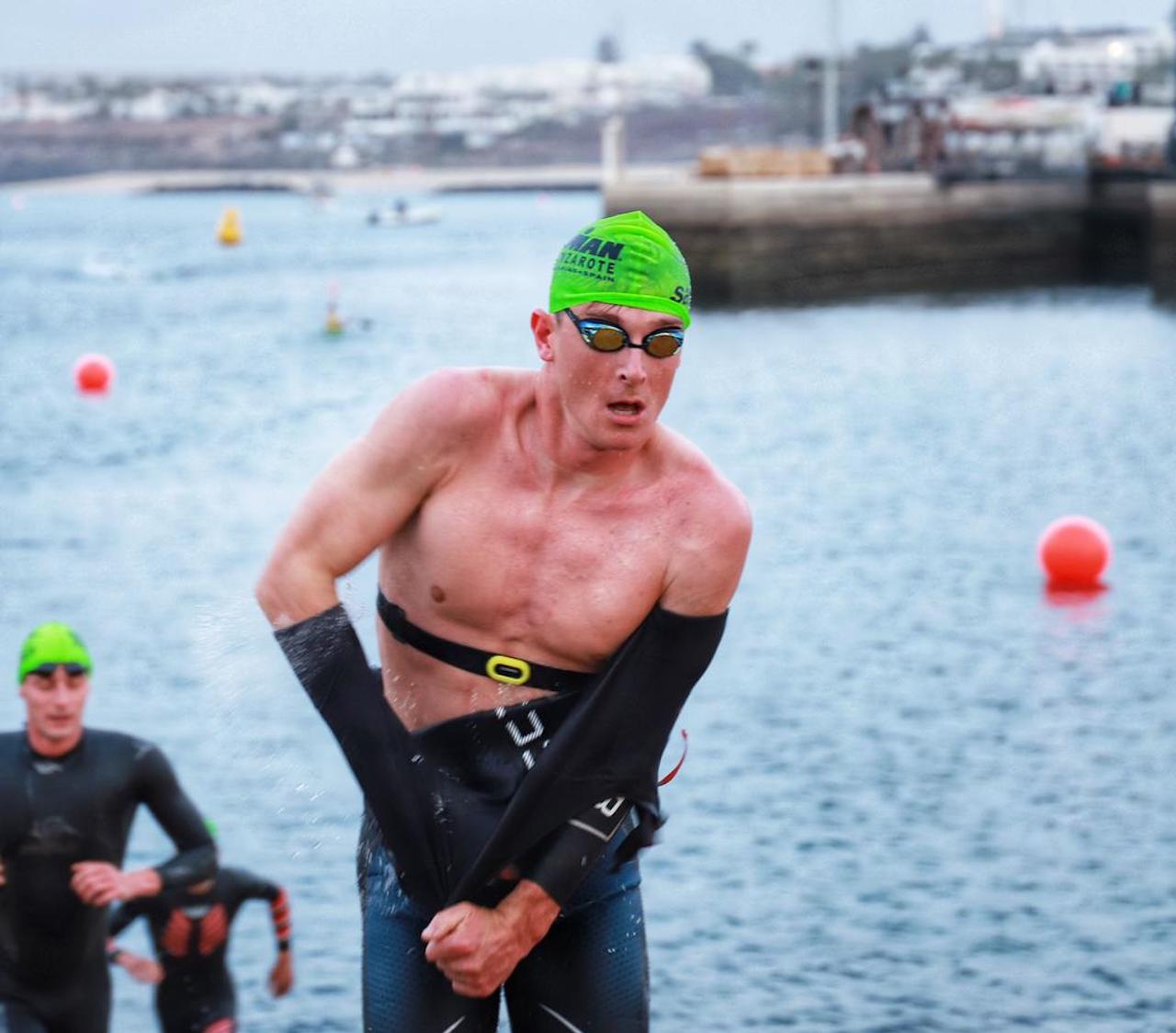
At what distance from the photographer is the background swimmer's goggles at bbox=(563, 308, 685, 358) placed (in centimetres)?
385

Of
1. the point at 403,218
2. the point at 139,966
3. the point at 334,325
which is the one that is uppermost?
the point at 139,966

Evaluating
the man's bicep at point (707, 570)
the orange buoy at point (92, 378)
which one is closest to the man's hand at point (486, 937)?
the man's bicep at point (707, 570)

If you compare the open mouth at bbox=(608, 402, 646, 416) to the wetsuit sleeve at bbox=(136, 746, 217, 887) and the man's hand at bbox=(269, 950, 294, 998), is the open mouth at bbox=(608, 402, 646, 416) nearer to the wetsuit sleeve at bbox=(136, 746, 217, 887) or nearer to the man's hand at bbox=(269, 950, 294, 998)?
the wetsuit sleeve at bbox=(136, 746, 217, 887)

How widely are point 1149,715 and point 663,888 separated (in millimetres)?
6056

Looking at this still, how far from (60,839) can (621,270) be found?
3890 mm

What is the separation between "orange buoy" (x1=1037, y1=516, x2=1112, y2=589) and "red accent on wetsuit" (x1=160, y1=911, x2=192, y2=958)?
1612 centimetres

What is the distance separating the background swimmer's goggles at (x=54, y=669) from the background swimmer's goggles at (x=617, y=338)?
3.44m

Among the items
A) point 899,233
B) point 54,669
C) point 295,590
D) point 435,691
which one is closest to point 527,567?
point 435,691

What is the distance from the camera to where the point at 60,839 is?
694 centimetres

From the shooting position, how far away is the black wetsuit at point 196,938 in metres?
7.81

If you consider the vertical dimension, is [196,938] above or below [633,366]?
below

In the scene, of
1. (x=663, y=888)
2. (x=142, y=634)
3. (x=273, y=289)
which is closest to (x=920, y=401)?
(x=142, y=634)

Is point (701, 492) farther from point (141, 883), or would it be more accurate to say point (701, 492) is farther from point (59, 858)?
point (59, 858)

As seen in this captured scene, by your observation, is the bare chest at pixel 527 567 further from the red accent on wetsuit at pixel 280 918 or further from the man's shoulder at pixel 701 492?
the red accent on wetsuit at pixel 280 918
